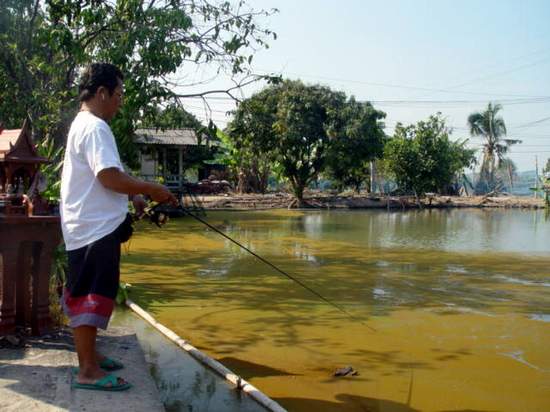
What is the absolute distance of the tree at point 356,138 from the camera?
2853cm

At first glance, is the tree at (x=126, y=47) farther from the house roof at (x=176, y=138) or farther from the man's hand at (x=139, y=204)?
the house roof at (x=176, y=138)

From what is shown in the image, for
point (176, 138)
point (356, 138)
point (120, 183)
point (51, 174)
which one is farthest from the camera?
point (356, 138)

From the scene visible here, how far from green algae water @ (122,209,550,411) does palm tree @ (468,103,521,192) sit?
34.1 meters

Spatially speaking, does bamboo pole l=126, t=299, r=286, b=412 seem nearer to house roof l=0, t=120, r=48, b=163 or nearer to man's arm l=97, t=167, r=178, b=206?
man's arm l=97, t=167, r=178, b=206

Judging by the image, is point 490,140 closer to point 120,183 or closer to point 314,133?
point 314,133

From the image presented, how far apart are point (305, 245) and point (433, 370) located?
9173 mm

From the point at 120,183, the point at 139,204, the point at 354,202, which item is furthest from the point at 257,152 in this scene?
the point at 120,183

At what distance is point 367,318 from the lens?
6.71 m

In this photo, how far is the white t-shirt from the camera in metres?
2.85

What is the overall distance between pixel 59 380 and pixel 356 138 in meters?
26.2

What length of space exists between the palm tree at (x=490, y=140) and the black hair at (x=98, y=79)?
45892 millimetres

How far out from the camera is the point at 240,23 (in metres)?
8.41

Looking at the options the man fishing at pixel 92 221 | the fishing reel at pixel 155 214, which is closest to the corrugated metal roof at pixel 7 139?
the fishing reel at pixel 155 214

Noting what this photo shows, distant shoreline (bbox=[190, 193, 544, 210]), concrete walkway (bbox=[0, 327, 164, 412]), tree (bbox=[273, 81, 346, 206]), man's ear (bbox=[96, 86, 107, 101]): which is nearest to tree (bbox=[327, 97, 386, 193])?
tree (bbox=[273, 81, 346, 206])
